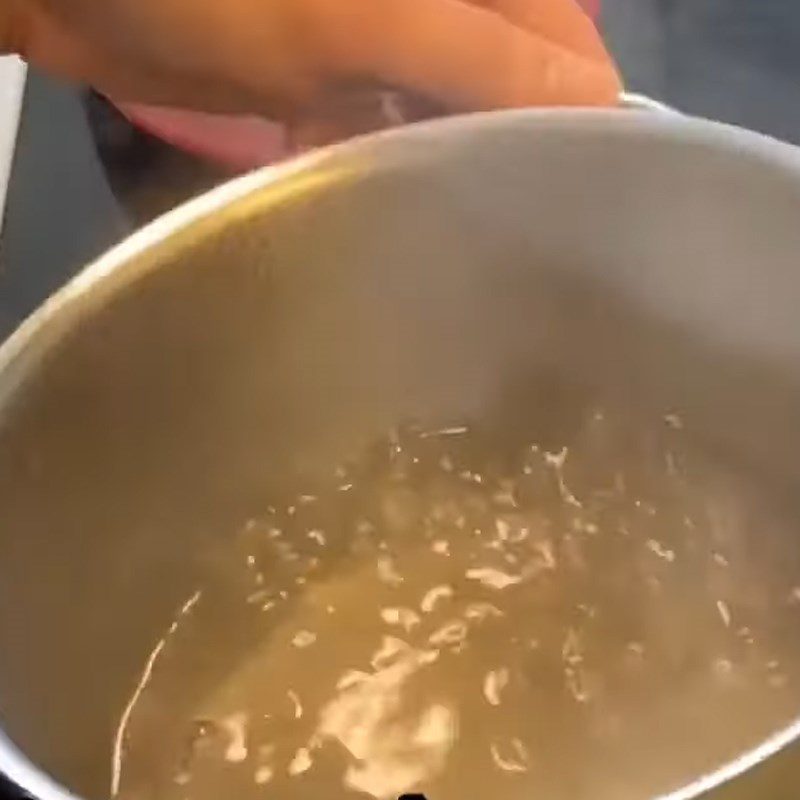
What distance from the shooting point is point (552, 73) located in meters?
0.57

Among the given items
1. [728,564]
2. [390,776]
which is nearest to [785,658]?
[728,564]

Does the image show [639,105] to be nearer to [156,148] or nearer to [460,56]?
[460,56]

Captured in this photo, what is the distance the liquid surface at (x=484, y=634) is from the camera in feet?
1.93

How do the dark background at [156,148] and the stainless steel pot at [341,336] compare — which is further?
the dark background at [156,148]

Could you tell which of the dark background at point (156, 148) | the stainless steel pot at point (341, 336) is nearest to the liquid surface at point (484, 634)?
the stainless steel pot at point (341, 336)

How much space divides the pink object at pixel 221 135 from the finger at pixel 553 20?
0.32 ft

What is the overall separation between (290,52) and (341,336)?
0.13 meters

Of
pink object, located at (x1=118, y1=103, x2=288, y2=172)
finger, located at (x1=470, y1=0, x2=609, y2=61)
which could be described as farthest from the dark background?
finger, located at (x1=470, y1=0, x2=609, y2=61)

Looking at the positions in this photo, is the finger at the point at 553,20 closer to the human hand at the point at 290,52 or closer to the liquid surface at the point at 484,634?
the human hand at the point at 290,52

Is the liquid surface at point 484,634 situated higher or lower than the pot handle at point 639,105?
lower

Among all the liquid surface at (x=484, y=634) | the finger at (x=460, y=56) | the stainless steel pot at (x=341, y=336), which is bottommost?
the liquid surface at (x=484, y=634)

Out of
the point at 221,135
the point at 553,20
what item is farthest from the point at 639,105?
the point at 221,135

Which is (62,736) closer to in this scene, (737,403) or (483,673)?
(483,673)

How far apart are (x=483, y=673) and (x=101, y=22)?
0.28m
